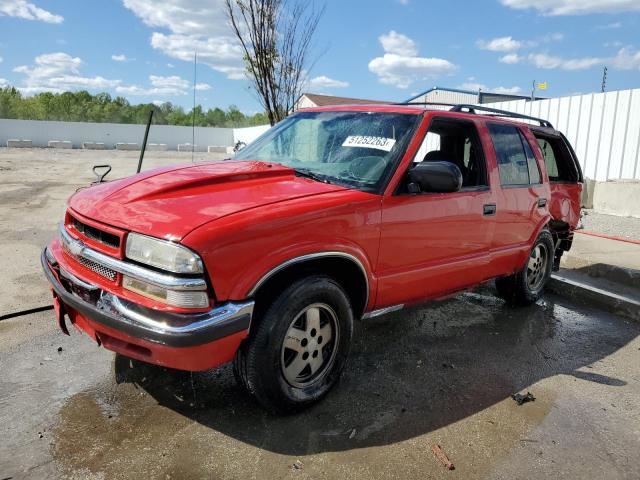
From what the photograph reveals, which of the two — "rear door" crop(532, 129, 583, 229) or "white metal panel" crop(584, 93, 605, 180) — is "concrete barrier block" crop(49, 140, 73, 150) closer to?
"white metal panel" crop(584, 93, 605, 180)

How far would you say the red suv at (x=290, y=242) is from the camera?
250cm

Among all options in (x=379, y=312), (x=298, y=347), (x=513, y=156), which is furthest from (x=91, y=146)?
(x=298, y=347)

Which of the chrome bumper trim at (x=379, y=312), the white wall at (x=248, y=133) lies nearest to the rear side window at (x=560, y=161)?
the chrome bumper trim at (x=379, y=312)

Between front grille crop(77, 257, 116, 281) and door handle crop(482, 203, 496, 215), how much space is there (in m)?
2.88

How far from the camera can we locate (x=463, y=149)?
4.44m

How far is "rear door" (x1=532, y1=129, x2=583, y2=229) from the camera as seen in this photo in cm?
558

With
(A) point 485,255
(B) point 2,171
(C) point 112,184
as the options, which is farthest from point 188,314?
(B) point 2,171

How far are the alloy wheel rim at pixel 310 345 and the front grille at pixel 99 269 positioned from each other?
1022mm

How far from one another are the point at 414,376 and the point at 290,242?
1.60 m

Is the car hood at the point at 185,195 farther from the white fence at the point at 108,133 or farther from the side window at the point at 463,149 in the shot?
the white fence at the point at 108,133

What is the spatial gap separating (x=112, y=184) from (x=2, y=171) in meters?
18.0

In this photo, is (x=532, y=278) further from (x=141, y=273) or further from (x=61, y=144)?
(x=61, y=144)

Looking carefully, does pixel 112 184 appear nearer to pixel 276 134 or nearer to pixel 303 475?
pixel 276 134

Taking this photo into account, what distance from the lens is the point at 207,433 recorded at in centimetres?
285
